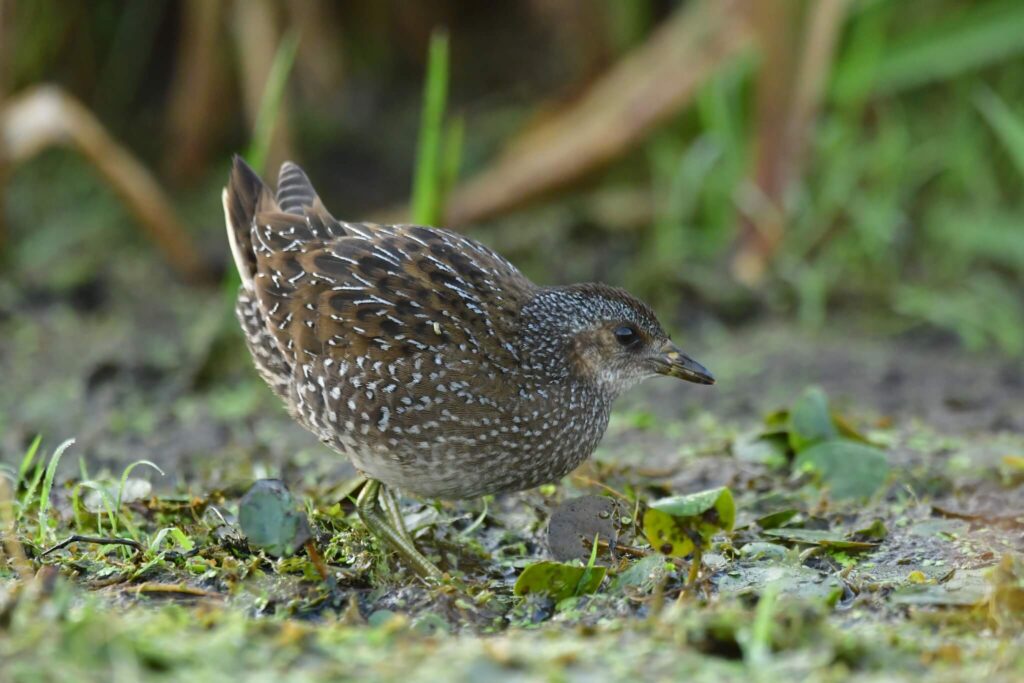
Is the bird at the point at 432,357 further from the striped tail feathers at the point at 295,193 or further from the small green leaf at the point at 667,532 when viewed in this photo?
the small green leaf at the point at 667,532

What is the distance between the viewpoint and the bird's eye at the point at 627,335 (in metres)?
4.43

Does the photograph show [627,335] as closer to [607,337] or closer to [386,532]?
[607,337]

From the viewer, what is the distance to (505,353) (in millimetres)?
4215

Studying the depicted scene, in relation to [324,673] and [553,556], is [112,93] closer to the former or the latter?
[553,556]

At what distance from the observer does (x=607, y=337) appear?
4.45 meters

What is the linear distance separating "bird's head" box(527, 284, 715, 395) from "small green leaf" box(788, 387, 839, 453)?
1.72 ft

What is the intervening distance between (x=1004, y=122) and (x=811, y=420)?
311 cm

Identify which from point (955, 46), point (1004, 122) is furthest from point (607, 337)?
point (955, 46)

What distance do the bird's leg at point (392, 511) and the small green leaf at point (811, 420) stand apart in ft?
4.65

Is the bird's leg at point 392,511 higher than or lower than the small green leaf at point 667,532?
lower

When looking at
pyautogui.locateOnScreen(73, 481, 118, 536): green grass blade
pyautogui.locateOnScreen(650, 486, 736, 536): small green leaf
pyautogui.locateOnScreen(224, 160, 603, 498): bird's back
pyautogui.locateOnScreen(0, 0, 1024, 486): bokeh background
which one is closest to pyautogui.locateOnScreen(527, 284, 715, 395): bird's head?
pyautogui.locateOnScreen(224, 160, 603, 498): bird's back

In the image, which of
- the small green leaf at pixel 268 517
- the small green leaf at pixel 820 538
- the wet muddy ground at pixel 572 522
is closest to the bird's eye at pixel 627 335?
the wet muddy ground at pixel 572 522

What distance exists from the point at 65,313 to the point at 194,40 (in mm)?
1831

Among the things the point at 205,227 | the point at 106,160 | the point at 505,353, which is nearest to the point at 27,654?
the point at 505,353
